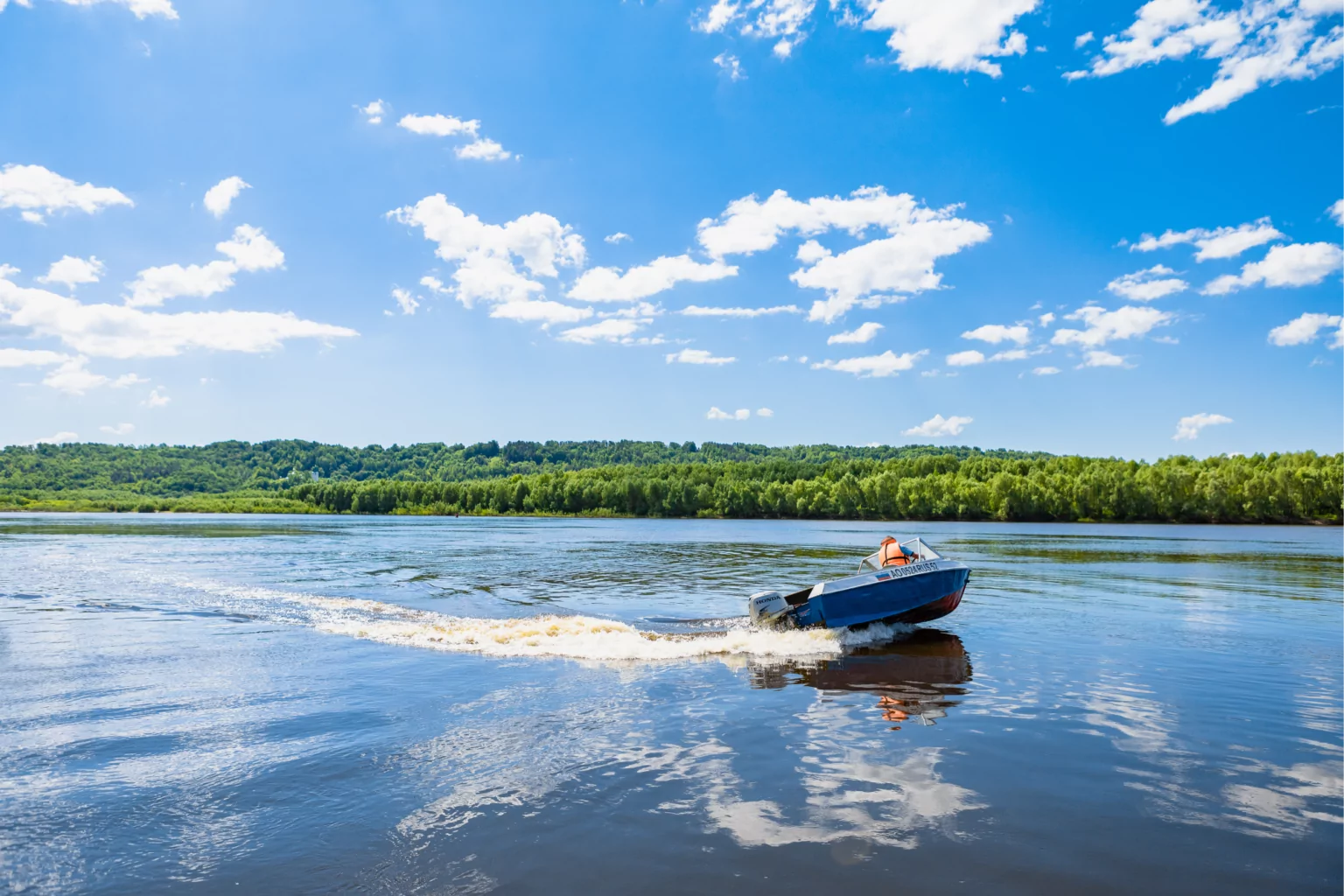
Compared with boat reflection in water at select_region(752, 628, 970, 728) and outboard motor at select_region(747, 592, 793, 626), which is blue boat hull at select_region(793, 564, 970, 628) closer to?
outboard motor at select_region(747, 592, 793, 626)

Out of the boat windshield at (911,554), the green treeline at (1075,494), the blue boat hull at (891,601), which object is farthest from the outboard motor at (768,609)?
the green treeline at (1075,494)

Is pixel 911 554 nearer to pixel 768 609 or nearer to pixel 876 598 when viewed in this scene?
pixel 876 598

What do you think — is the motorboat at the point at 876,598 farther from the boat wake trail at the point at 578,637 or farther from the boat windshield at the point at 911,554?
the boat windshield at the point at 911,554

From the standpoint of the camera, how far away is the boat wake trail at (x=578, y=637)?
19.9 m

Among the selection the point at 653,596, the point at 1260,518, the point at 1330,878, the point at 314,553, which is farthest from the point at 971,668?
the point at 1260,518

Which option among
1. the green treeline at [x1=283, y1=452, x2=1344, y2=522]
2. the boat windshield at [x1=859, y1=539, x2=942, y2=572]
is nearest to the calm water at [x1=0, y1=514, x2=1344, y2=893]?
the boat windshield at [x1=859, y1=539, x2=942, y2=572]

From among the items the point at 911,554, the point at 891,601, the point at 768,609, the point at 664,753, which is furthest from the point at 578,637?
the point at 911,554

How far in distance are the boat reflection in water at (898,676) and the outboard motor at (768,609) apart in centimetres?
232

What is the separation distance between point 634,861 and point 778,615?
1457 centimetres

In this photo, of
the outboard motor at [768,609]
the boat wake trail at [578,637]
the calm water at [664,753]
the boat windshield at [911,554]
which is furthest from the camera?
the boat windshield at [911,554]

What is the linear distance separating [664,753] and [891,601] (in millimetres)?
12906

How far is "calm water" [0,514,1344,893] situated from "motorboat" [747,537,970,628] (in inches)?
26.6

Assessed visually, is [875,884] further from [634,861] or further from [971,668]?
[971,668]

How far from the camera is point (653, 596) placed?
32125 millimetres
